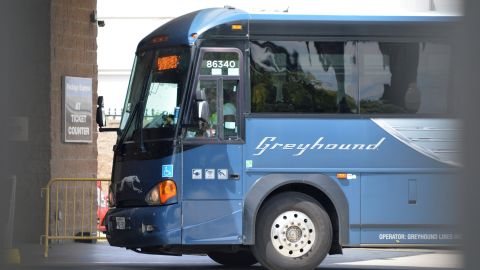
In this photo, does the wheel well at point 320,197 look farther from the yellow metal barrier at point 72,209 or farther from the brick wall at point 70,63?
the brick wall at point 70,63

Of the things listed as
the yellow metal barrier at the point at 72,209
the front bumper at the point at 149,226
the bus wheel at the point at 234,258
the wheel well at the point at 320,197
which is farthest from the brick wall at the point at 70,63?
the wheel well at the point at 320,197

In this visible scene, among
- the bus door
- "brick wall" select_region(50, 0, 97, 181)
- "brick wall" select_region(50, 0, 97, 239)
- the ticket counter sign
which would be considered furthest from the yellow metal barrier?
the bus door

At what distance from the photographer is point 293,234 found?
36.2 ft

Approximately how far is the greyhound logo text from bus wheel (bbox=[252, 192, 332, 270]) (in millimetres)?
606

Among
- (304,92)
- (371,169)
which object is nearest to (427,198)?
(371,169)

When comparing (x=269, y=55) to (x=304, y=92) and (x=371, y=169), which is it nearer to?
(x=304, y=92)

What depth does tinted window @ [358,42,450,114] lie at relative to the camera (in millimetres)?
11086

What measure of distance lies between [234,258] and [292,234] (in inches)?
87.5

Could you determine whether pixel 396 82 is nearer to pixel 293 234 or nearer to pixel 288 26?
pixel 288 26

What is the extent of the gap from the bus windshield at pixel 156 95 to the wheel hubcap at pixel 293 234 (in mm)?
1730

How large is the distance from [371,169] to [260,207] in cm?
144

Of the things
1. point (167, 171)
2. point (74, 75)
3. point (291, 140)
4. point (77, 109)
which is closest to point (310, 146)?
point (291, 140)

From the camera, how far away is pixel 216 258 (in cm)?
1305

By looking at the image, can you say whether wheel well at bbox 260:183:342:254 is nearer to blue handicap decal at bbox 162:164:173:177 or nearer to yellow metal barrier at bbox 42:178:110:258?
blue handicap decal at bbox 162:164:173:177
